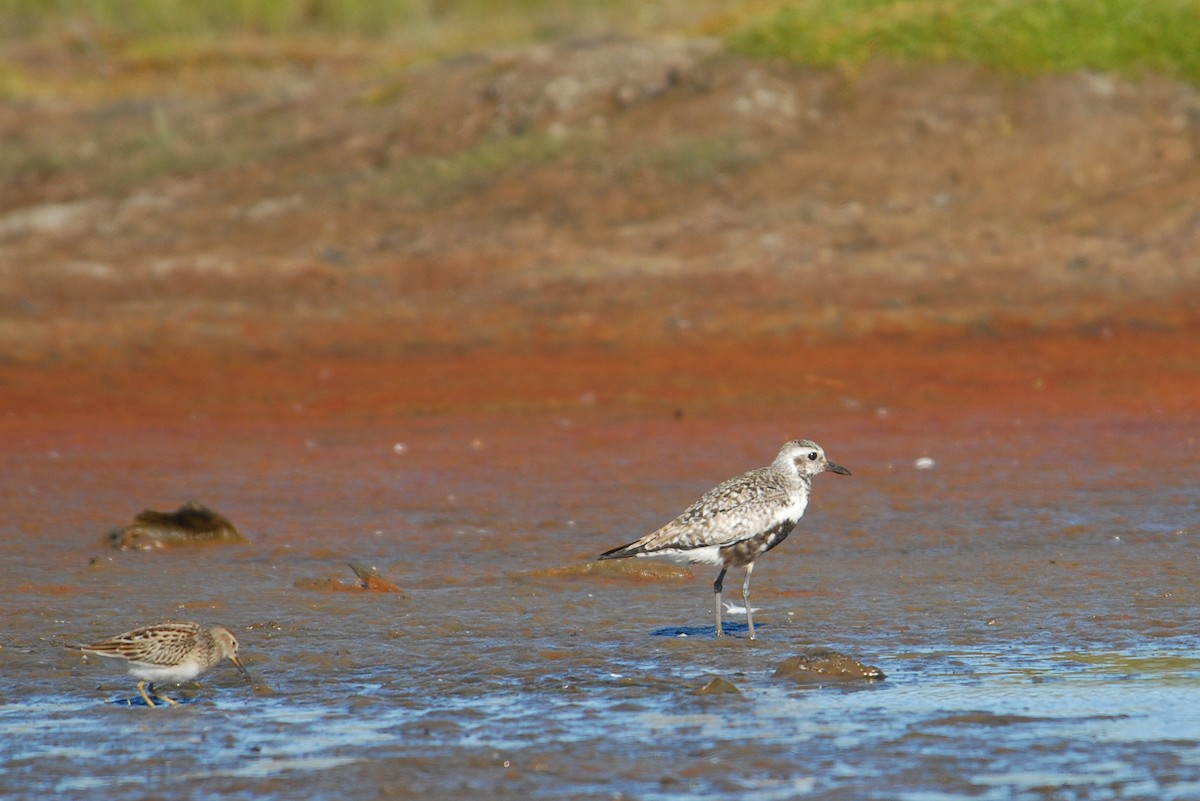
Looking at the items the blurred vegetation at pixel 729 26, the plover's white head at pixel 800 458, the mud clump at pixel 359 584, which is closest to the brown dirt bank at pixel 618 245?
the blurred vegetation at pixel 729 26

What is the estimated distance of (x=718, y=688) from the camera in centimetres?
862

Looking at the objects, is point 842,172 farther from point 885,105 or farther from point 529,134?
point 529,134

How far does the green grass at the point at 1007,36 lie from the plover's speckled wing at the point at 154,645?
18.4m

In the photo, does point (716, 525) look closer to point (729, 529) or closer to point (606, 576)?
point (729, 529)

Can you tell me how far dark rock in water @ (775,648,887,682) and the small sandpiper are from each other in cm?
280

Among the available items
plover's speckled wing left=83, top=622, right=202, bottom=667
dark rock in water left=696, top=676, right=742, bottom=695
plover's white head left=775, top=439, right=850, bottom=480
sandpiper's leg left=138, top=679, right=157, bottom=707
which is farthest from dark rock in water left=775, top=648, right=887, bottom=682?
sandpiper's leg left=138, top=679, right=157, bottom=707

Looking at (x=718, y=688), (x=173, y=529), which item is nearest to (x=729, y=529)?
(x=718, y=688)

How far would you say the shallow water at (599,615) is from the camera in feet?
24.4

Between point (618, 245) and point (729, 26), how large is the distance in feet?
25.8

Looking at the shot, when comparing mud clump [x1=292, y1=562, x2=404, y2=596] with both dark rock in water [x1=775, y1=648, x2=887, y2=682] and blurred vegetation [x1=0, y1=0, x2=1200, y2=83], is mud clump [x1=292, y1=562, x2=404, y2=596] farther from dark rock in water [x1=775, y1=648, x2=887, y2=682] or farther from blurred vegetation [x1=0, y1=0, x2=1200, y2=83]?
blurred vegetation [x1=0, y1=0, x2=1200, y2=83]

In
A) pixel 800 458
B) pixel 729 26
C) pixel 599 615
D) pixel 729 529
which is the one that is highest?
pixel 729 26

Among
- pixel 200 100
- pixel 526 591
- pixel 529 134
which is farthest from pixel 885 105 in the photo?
pixel 526 591

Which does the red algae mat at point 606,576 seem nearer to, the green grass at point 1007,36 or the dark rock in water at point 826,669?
the dark rock in water at point 826,669

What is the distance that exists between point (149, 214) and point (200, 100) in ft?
20.5
